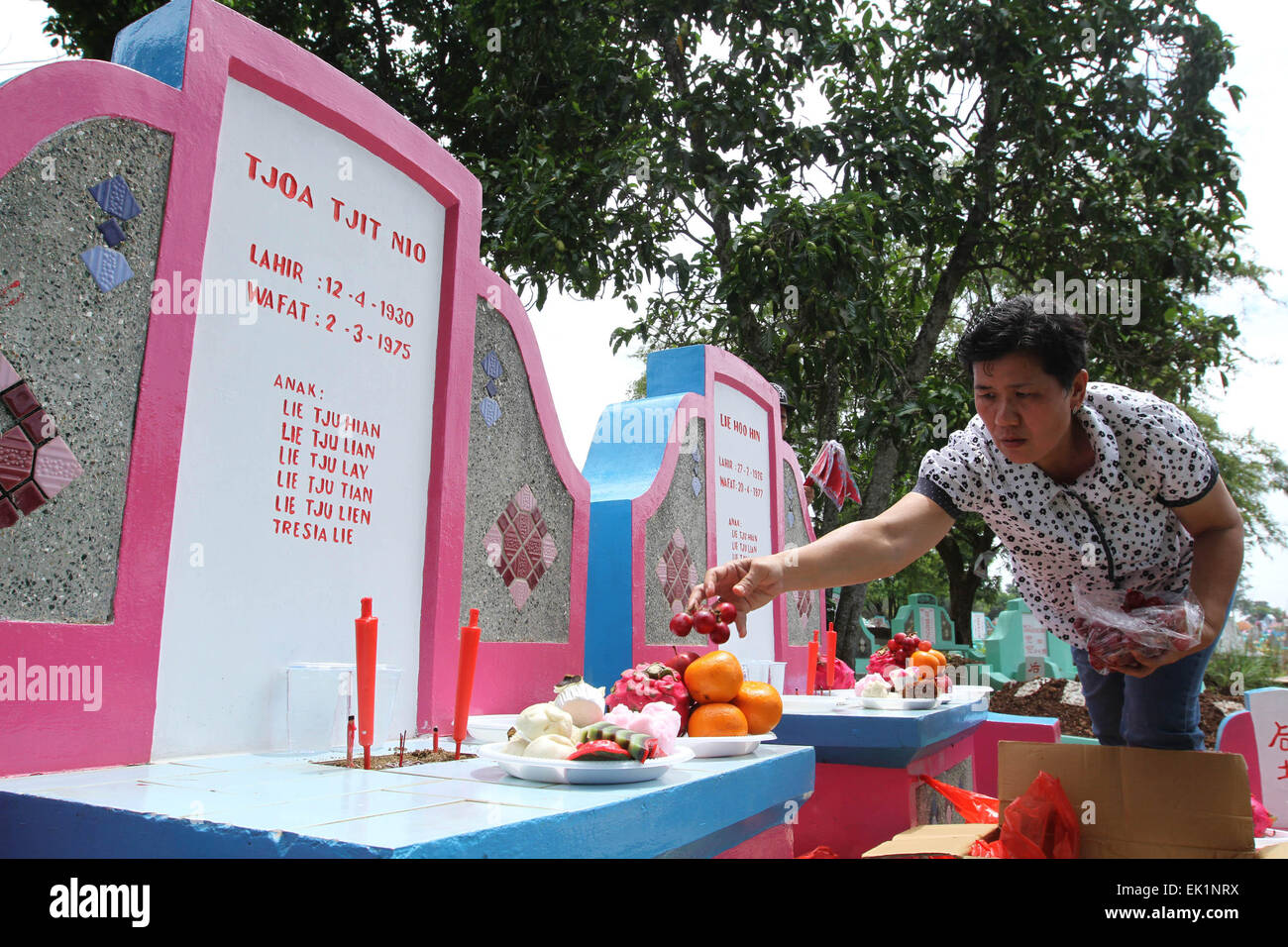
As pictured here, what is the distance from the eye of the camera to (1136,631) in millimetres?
2074

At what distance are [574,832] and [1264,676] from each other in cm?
1361

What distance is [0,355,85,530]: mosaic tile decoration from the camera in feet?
6.32

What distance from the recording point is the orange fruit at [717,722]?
2.50 m

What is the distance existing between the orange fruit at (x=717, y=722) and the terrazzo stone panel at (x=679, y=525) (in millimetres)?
1912

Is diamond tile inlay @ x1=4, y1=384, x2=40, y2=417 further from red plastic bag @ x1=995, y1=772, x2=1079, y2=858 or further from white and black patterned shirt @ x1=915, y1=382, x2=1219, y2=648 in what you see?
red plastic bag @ x1=995, y1=772, x2=1079, y2=858

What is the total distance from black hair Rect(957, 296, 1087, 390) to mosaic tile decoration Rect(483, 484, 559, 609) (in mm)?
1897

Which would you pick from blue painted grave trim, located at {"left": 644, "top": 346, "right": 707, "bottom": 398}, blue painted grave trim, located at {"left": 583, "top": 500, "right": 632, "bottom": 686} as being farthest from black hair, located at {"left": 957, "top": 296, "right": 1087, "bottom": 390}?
blue painted grave trim, located at {"left": 644, "top": 346, "right": 707, "bottom": 398}

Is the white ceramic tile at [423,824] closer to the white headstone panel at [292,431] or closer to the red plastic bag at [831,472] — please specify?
the white headstone panel at [292,431]

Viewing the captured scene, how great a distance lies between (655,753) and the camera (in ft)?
6.87

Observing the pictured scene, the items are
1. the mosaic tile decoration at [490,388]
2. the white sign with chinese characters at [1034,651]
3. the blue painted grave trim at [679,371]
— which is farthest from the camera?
the white sign with chinese characters at [1034,651]

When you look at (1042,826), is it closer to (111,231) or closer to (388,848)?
(388,848)

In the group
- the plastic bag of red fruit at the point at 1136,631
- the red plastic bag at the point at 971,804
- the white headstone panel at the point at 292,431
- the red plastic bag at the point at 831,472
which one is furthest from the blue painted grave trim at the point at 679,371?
the plastic bag of red fruit at the point at 1136,631

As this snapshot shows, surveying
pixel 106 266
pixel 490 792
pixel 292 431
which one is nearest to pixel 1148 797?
pixel 490 792
